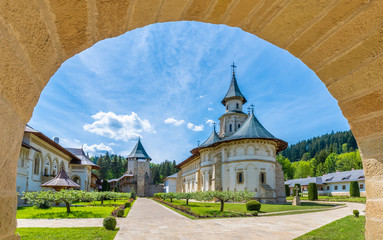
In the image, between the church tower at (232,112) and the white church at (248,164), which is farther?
the church tower at (232,112)

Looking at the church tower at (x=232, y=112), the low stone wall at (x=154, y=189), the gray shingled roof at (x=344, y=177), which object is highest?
the church tower at (x=232, y=112)

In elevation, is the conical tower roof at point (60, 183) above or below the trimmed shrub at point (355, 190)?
above

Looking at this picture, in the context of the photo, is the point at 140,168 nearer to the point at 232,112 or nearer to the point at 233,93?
the point at 232,112

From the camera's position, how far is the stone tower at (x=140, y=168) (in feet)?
214

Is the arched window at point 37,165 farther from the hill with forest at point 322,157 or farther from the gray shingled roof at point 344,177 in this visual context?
the hill with forest at point 322,157

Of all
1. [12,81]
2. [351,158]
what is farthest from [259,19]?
[351,158]

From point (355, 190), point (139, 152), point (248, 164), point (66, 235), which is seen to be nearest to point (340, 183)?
point (355, 190)

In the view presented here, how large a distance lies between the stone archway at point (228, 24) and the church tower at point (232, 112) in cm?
4005

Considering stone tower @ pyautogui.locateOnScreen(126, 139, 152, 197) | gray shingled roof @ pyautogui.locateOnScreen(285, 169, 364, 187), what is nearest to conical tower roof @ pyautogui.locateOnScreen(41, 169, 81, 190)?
stone tower @ pyautogui.locateOnScreen(126, 139, 152, 197)

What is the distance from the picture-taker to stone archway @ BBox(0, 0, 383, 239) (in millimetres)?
1130

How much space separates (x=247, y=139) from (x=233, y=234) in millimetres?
19951

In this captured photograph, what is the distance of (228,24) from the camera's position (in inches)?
76.5

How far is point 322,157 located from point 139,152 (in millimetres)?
58954

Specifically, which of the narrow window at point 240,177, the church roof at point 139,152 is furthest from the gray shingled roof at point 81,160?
the church roof at point 139,152
